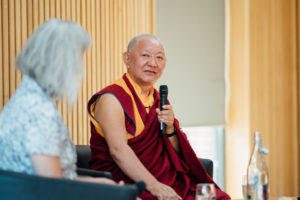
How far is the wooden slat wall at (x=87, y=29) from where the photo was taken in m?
2.80

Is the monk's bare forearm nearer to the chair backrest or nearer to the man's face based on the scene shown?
the man's face

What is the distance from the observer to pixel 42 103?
5.03 ft

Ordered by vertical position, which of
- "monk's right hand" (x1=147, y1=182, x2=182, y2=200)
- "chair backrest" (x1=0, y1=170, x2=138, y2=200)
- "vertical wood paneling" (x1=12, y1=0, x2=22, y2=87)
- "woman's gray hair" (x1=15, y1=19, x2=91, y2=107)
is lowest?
"monk's right hand" (x1=147, y1=182, x2=182, y2=200)

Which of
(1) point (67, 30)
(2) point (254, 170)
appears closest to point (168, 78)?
(2) point (254, 170)

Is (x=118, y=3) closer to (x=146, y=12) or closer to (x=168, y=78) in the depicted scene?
(x=146, y=12)

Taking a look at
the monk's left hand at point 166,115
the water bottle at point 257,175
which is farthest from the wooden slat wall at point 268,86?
the water bottle at point 257,175

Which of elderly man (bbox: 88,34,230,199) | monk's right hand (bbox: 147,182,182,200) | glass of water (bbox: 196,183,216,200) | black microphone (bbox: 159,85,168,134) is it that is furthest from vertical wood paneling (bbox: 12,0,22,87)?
glass of water (bbox: 196,183,216,200)

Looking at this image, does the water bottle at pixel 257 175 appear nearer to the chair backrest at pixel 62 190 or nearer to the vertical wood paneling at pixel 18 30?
the chair backrest at pixel 62 190

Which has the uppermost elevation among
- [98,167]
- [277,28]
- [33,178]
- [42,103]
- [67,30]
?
[277,28]

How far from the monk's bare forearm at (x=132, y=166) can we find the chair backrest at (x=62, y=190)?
32.4 inches

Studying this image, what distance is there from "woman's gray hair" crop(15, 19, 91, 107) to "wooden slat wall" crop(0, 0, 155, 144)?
1306mm

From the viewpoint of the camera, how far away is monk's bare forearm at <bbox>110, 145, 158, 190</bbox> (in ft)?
7.64

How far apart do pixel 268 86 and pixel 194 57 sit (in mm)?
946

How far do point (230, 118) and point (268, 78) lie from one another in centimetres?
60
